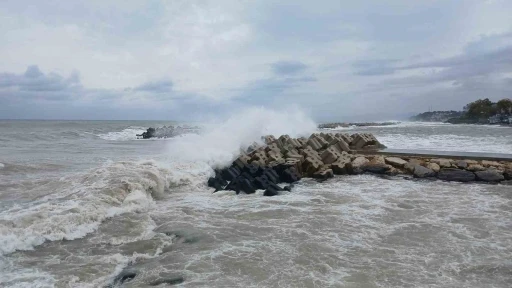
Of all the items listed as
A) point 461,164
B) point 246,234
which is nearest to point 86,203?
point 246,234

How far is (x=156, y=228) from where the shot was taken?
22.9ft

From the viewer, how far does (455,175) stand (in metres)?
11.8

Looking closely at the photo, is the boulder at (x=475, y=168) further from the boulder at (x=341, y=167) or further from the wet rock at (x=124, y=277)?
the wet rock at (x=124, y=277)

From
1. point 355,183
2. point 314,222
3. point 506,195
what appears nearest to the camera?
point 314,222

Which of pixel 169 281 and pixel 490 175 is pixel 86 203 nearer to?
pixel 169 281

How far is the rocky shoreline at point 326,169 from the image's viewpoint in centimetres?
1091

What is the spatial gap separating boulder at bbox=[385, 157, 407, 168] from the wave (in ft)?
20.0

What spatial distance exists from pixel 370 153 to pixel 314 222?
876 centimetres

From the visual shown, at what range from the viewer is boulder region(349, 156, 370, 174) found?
1302cm

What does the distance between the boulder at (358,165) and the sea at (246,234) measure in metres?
2.01

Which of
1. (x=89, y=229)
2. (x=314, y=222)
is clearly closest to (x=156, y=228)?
(x=89, y=229)

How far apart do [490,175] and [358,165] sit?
375cm

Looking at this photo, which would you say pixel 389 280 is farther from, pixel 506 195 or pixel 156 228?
pixel 506 195

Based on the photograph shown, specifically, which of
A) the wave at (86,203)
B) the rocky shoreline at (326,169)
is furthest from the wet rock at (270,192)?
the wave at (86,203)
